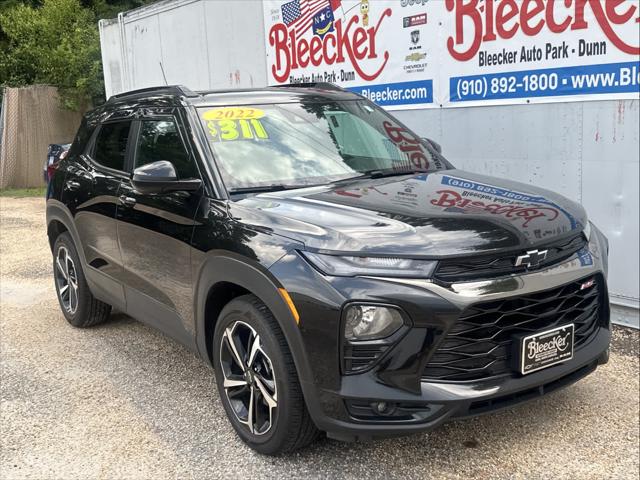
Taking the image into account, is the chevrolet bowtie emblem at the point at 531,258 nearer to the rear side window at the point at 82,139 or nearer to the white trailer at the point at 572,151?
the white trailer at the point at 572,151

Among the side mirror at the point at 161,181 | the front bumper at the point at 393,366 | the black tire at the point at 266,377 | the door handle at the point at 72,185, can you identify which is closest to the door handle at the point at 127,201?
the side mirror at the point at 161,181

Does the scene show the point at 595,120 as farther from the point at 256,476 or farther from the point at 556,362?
the point at 256,476

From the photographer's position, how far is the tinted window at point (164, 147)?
379 centimetres

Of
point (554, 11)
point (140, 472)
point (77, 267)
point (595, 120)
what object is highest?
point (554, 11)

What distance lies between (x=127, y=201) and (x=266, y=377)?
1.72 m

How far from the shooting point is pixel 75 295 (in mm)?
5410

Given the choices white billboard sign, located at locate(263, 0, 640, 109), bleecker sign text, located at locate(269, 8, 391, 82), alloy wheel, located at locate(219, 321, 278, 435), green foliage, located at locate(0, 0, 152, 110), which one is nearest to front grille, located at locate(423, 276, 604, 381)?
alloy wheel, located at locate(219, 321, 278, 435)

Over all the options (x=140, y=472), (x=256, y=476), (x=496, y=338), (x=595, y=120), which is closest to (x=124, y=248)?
(x=140, y=472)

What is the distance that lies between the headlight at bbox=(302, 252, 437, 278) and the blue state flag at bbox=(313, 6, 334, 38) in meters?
5.21

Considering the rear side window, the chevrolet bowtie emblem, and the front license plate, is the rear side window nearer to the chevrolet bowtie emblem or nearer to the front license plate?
the chevrolet bowtie emblem

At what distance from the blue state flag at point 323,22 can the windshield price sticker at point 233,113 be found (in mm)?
3758

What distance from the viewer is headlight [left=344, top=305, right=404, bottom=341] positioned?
2.71 m

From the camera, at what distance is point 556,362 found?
297cm

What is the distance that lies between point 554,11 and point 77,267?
4.22 meters
